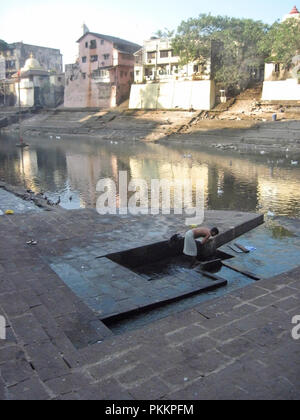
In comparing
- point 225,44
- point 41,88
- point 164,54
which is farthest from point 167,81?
point 41,88

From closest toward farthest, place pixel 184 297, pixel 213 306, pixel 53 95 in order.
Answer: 1. pixel 213 306
2. pixel 184 297
3. pixel 53 95

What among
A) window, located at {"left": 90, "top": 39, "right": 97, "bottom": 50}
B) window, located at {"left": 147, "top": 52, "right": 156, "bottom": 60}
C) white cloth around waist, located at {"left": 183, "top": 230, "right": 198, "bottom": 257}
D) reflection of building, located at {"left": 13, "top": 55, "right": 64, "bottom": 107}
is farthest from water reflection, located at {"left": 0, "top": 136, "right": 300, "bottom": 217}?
reflection of building, located at {"left": 13, "top": 55, "right": 64, "bottom": 107}

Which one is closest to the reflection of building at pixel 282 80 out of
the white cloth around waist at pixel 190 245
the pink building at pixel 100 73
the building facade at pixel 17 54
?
the pink building at pixel 100 73

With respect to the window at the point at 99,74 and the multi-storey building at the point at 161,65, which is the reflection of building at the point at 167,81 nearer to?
the multi-storey building at the point at 161,65

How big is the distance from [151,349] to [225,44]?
128 ft

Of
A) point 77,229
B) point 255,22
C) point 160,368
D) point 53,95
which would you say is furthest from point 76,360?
point 53,95

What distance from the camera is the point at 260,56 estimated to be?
3853cm

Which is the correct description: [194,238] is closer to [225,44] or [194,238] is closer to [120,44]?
[225,44]

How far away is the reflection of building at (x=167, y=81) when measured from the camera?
40.1m

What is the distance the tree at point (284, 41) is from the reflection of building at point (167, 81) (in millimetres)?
6674

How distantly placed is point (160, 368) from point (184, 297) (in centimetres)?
231

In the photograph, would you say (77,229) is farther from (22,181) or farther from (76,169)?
(76,169)

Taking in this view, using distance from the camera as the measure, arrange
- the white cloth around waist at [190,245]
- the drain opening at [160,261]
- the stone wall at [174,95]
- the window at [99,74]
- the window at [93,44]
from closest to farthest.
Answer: the drain opening at [160,261]
the white cloth around waist at [190,245]
the stone wall at [174,95]
the window at [99,74]
the window at [93,44]

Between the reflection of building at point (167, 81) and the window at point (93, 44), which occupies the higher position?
the window at point (93, 44)
